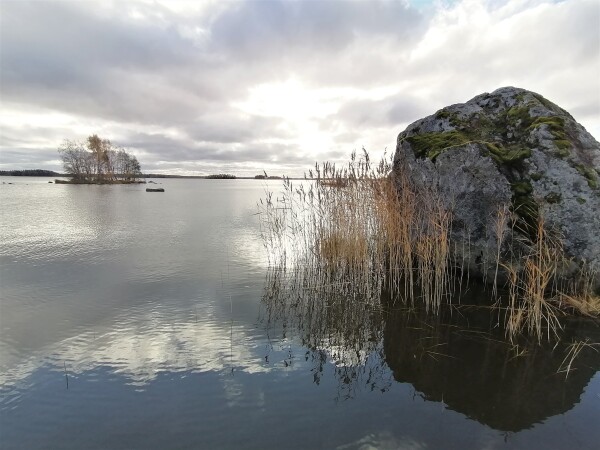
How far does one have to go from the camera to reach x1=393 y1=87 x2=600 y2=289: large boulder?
610 cm

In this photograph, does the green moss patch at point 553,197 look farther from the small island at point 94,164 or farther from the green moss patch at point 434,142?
the small island at point 94,164

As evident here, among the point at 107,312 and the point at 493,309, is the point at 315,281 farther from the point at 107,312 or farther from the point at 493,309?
the point at 107,312

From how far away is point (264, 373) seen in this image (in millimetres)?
4125

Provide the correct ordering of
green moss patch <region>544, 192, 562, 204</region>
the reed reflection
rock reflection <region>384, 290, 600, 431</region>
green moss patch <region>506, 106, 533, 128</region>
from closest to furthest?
1. rock reflection <region>384, 290, 600, 431</region>
2. the reed reflection
3. green moss patch <region>544, 192, 562, 204</region>
4. green moss patch <region>506, 106, 533, 128</region>

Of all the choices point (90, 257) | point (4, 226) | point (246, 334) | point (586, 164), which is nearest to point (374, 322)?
point (246, 334)

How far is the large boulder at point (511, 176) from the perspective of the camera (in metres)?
6.10

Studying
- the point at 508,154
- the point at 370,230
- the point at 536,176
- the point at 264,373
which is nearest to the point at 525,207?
the point at 536,176

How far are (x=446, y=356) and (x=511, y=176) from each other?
13.0ft

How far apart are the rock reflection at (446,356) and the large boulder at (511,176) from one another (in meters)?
1.24

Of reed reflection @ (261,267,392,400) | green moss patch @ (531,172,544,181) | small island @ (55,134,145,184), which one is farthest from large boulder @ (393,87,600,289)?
small island @ (55,134,145,184)

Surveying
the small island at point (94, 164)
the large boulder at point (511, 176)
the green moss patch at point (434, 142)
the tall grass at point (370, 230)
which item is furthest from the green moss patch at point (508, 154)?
the small island at point (94, 164)

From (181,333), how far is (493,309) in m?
5.07

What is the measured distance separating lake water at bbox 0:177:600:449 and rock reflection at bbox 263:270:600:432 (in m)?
0.02

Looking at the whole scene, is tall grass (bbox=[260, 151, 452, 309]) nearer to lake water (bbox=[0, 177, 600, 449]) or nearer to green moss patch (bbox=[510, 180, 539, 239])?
lake water (bbox=[0, 177, 600, 449])
